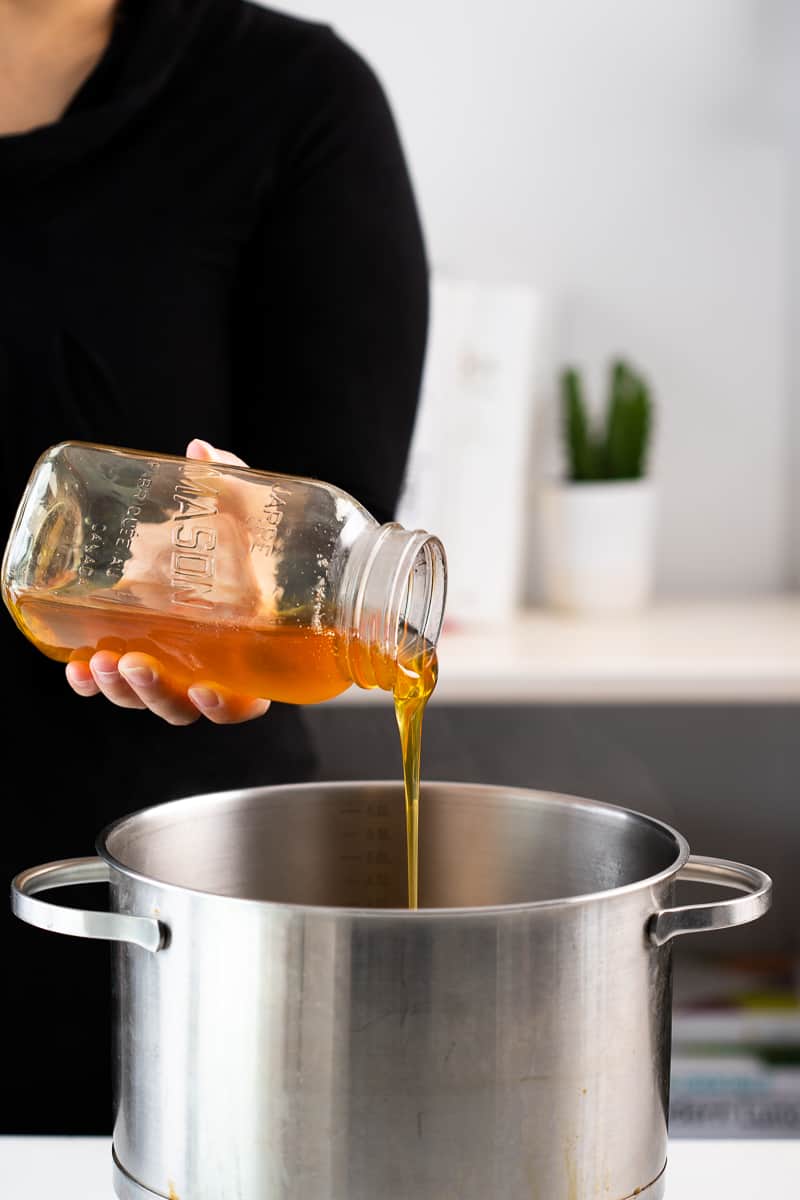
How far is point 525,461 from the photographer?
1835 mm

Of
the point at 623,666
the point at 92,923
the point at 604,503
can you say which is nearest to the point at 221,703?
the point at 92,923

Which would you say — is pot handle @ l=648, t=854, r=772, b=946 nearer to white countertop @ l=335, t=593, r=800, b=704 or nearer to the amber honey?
the amber honey

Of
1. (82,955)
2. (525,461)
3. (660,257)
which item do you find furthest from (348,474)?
(660,257)

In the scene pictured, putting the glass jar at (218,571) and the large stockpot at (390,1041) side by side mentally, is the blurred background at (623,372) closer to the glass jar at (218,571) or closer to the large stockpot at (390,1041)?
the glass jar at (218,571)

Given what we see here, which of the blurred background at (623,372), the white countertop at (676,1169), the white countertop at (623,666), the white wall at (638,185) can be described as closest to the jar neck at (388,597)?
the white countertop at (676,1169)

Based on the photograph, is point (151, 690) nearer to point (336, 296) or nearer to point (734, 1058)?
point (336, 296)

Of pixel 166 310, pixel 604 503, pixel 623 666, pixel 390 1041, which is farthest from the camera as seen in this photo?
pixel 604 503

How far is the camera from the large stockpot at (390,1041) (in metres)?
0.45

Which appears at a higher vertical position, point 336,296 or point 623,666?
point 336,296

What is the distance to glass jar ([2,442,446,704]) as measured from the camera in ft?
2.12

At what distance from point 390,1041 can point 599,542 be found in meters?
1.38

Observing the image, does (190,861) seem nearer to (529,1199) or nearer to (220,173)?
(529,1199)

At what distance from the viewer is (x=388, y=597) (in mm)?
606

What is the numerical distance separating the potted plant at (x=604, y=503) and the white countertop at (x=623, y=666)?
112 millimetres
